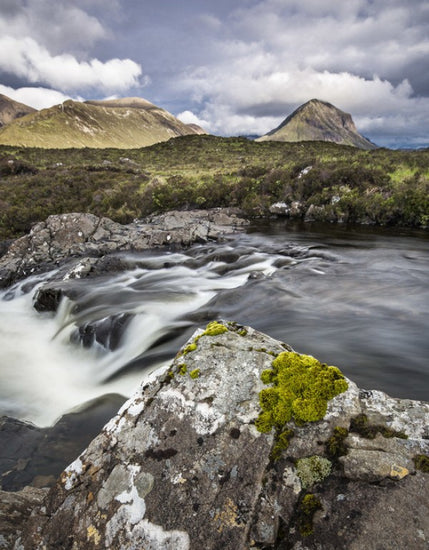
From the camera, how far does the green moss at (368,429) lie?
10.2 ft

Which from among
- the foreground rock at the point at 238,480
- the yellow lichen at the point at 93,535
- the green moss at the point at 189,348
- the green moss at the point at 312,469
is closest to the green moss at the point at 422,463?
the foreground rock at the point at 238,480

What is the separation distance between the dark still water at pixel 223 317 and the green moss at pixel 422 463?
9.77 ft

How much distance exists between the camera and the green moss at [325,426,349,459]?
302 cm

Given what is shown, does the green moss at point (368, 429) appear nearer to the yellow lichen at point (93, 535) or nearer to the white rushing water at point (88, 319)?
the yellow lichen at point (93, 535)

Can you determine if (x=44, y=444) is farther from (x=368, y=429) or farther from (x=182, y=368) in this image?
(x=368, y=429)

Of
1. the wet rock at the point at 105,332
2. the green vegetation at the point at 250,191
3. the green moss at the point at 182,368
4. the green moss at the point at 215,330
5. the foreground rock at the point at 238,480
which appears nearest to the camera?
the foreground rock at the point at 238,480

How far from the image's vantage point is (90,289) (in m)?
13.3

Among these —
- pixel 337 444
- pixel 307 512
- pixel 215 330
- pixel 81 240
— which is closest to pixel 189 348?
pixel 215 330

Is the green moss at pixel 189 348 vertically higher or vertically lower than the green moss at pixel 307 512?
higher

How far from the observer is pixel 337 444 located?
307cm

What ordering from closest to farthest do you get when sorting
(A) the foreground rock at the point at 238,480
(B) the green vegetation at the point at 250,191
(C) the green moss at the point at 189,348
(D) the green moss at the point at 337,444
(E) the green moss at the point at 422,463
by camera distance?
1. (A) the foreground rock at the point at 238,480
2. (E) the green moss at the point at 422,463
3. (D) the green moss at the point at 337,444
4. (C) the green moss at the point at 189,348
5. (B) the green vegetation at the point at 250,191

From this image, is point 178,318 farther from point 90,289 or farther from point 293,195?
point 293,195

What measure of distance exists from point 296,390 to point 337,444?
639mm

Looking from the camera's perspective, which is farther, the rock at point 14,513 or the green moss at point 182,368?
the green moss at point 182,368
